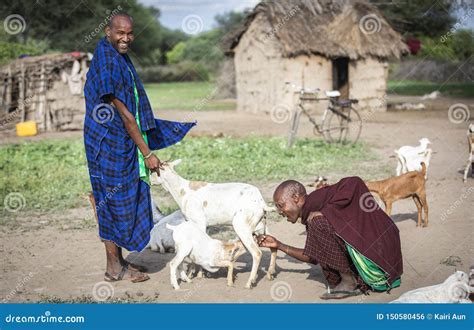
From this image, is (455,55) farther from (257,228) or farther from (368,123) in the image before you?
(257,228)

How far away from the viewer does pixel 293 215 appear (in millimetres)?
A: 4883

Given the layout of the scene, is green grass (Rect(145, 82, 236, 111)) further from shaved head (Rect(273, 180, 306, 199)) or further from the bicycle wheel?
shaved head (Rect(273, 180, 306, 199))

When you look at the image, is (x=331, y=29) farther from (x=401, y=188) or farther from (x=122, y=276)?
(x=122, y=276)

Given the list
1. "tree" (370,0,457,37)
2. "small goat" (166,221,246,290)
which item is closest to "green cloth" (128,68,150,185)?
"small goat" (166,221,246,290)

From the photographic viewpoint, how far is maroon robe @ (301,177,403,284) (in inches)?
190

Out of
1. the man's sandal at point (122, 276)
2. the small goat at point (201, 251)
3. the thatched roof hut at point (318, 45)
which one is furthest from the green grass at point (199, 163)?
the thatched roof hut at point (318, 45)

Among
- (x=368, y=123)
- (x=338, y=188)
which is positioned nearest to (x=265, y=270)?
(x=338, y=188)

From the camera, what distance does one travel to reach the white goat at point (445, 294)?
440 centimetres

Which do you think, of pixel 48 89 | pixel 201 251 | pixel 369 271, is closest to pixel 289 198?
pixel 369 271

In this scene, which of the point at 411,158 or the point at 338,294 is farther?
the point at 411,158

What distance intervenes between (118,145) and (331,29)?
54.9 ft

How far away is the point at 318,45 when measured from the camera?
2034 centimetres

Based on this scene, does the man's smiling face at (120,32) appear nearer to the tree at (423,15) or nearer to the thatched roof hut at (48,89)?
the thatched roof hut at (48,89)

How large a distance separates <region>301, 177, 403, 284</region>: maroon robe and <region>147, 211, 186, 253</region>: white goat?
1932 mm
